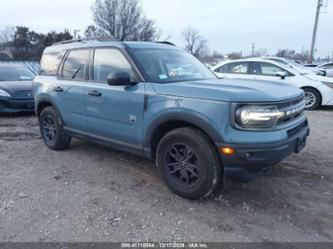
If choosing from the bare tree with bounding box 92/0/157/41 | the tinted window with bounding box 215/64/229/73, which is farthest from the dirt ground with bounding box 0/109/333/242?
the bare tree with bounding box 92/0/157/41

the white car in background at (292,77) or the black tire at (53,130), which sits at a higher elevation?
the white car in background at (292,77)

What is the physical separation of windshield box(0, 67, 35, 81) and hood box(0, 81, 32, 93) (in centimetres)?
54

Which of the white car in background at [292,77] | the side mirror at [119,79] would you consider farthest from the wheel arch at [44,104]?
the white car in background at [292,77]

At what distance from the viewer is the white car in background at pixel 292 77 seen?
31.5 ft

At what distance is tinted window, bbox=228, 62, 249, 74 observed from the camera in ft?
33.3

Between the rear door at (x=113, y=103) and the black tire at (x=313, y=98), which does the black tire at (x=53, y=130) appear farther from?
the black tire at (x=313, y=98)

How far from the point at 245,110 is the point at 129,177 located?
1.99 metres

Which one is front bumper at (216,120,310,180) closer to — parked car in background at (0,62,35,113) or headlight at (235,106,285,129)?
headlight at (235,106,285,129)

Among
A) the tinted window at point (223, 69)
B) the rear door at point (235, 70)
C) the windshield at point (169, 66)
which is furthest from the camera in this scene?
the tinted window at point (223, 69)

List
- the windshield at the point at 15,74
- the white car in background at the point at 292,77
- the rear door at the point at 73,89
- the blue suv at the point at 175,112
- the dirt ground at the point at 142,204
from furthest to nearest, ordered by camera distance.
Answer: the white car in background at the point at 292,77, the windshield at the point at 15,74, the rear door at the point at 73,89, the blue suv at the point at 175,112, the dirt ground at the point at 142,204

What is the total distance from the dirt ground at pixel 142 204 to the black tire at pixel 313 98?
4.90m

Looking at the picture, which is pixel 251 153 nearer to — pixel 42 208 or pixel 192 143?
pixel 192 143

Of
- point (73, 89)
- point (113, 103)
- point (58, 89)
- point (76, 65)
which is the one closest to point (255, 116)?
point (113, 103)

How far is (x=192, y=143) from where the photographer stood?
3494mm
